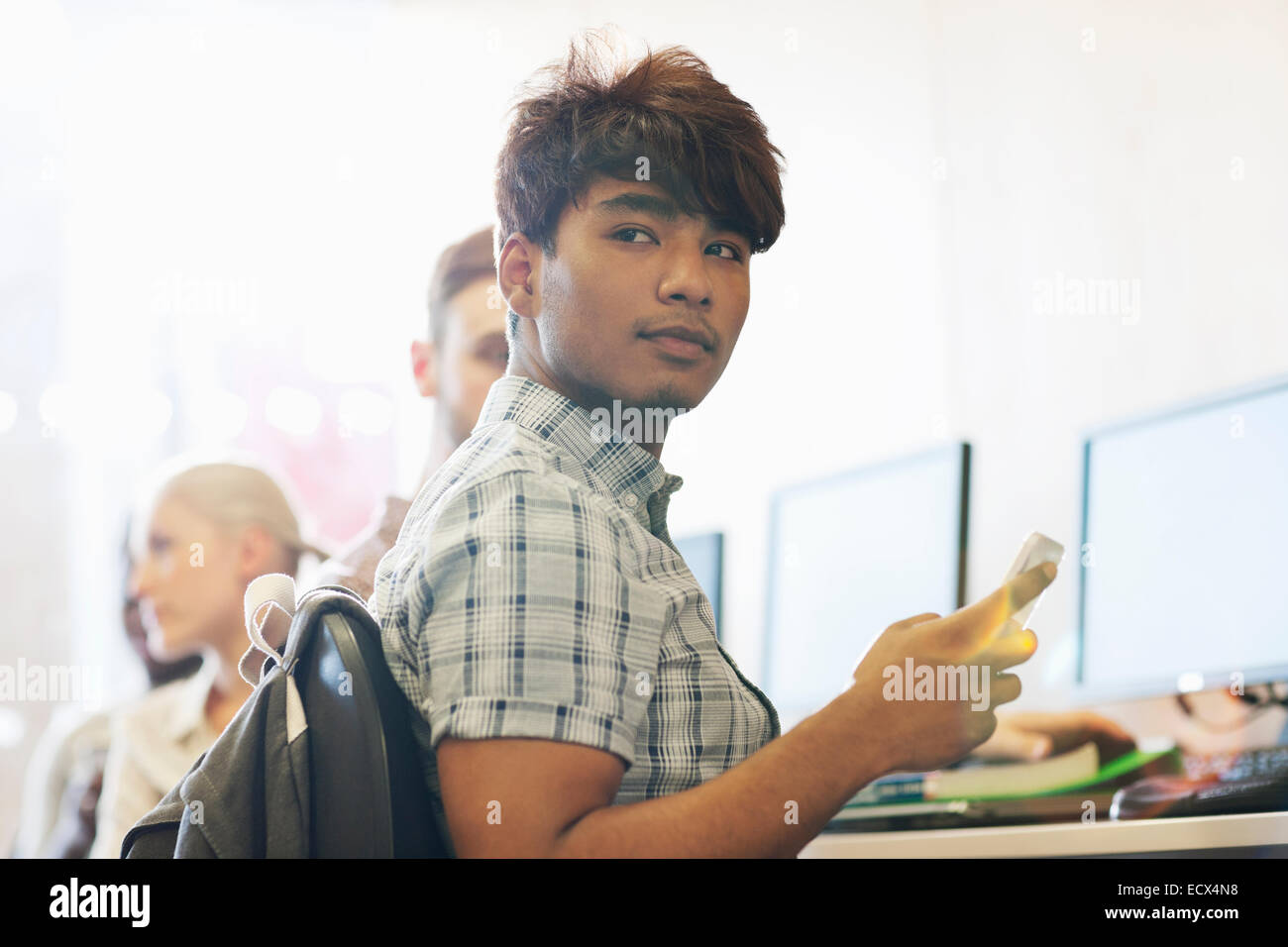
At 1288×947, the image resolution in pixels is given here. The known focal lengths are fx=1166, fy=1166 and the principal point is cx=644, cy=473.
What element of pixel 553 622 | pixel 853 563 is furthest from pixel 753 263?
pixel 553 622

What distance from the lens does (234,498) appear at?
6.72 feet

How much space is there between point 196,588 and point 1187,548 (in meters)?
1.54

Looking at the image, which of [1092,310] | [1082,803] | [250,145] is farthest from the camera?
[250,145]

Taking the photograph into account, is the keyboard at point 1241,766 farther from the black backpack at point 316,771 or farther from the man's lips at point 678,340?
the black backpack at point 316,771

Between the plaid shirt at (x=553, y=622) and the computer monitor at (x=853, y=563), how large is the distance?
778 millimetres

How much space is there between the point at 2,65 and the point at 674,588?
2.82 m

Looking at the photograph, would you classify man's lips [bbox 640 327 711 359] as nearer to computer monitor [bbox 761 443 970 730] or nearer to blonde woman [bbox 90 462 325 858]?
computer monitor [bbox 761 443 970 730]

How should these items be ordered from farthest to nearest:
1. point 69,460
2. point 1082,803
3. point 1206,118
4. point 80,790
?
point 69,460
point 80,790
point 1206,118
point 1082,803

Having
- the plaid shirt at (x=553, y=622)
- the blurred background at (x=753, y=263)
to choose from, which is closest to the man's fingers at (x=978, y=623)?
the plaid shirt at (x=553, y=622)

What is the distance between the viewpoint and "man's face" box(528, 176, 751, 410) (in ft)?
3.00

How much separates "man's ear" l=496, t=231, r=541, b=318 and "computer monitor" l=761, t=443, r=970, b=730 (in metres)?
0.82

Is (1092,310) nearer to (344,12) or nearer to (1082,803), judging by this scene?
(1082,803)

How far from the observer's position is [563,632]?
2.45 ft
